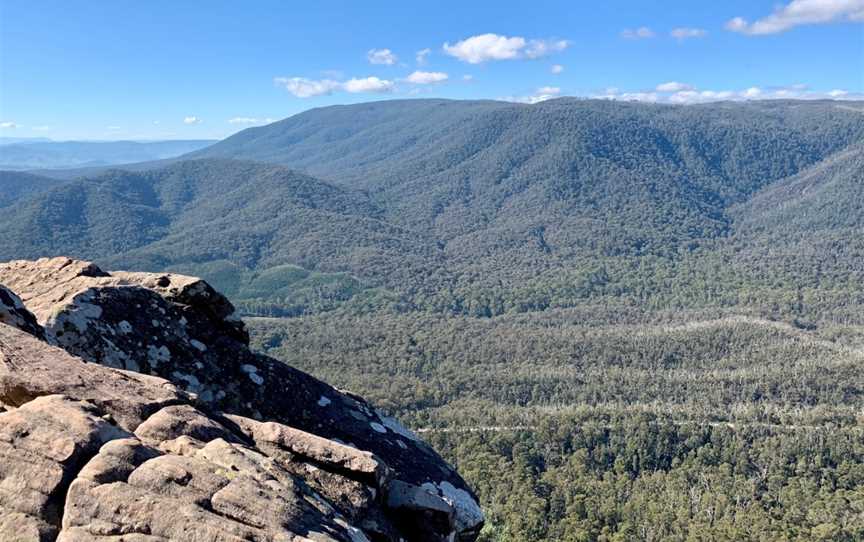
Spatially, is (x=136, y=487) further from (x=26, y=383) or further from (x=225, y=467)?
(x=26, y=383)

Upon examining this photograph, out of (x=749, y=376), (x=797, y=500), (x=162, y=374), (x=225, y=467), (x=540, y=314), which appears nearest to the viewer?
(x=225, y=467)

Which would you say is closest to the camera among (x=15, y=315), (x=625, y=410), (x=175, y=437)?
(x=175, y=437)

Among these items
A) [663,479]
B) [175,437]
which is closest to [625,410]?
[663,479]

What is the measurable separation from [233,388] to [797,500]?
8117cm

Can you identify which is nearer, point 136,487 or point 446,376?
point 136,487

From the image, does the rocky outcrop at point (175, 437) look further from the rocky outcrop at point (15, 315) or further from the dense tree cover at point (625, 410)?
the dense tree cover at point (625, 410)

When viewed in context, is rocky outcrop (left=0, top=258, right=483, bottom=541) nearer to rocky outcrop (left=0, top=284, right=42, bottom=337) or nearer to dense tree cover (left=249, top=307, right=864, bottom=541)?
rocky outcrop (left=0, top=284, right=42, bottom=337)

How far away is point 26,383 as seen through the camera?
1011 centimetres

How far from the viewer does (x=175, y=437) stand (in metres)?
9.90

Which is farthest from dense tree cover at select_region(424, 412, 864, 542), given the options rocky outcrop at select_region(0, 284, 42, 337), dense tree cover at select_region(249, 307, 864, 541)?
rocky outcrop at select_region(0, 284, 42, 337)

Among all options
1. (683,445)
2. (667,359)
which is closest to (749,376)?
(667,359)

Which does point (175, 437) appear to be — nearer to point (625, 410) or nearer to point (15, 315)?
point (15, 315)

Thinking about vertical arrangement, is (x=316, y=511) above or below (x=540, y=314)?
above

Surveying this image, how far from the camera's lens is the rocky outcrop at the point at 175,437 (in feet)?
27.5
